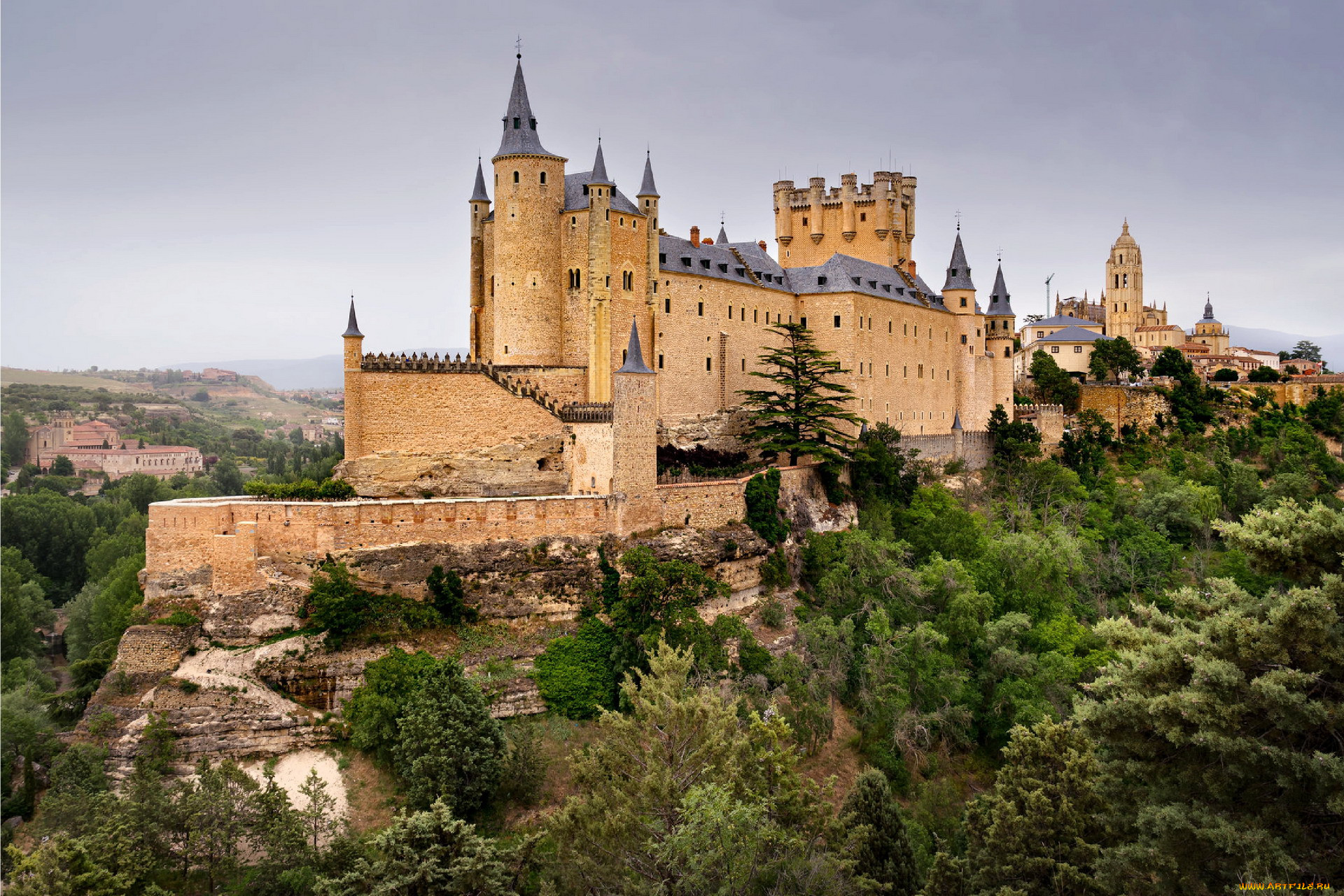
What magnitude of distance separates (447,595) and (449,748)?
606cm

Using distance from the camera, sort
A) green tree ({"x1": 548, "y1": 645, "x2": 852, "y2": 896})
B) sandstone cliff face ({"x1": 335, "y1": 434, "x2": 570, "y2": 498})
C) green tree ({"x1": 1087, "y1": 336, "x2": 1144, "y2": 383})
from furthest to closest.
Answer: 1. green tree ({"x1": 1087, "y1": 336, "x2": 1144, "y2": 383})
2. sandstone cliff face ({"x1": 335, "y1": 434, "x2": 570, "y2": 498})
3. green tree ({"x1": 548, "y1": 645, "x2": 852, "y2": 896})

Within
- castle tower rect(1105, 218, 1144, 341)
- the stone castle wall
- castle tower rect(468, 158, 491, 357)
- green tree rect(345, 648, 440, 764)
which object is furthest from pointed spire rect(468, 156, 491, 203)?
castle tower rect(1105, 218, 1144, 341)

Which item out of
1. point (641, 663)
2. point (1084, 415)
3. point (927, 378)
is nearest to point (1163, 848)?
point (641, 663)

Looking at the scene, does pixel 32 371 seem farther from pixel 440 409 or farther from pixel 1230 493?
pixel 1230 493

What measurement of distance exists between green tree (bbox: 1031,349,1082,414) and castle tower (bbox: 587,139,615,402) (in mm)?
37509

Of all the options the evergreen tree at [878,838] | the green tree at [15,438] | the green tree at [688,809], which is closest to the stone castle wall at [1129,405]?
the evergreen tree at [878,838]

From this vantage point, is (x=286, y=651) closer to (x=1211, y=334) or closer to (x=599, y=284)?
(x=599, y=284)

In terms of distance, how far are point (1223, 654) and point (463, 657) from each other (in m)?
24.0

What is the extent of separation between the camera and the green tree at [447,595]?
→ 34.0m

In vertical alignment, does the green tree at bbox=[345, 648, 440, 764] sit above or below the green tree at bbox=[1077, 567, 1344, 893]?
below

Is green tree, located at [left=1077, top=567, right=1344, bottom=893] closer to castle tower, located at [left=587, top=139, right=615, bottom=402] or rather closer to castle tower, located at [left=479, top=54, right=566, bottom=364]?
castle tower, located at [left=587, top=139, right=615, bottom=402]

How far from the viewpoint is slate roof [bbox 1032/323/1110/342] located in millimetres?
74750

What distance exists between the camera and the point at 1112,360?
6994 centimetres

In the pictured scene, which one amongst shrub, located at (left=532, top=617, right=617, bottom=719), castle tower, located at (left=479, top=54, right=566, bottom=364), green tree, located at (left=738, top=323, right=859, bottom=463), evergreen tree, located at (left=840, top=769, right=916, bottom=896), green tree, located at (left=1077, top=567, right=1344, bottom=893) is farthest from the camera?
green tree, located at (left=738, top=323, right=859, bottom=463)
